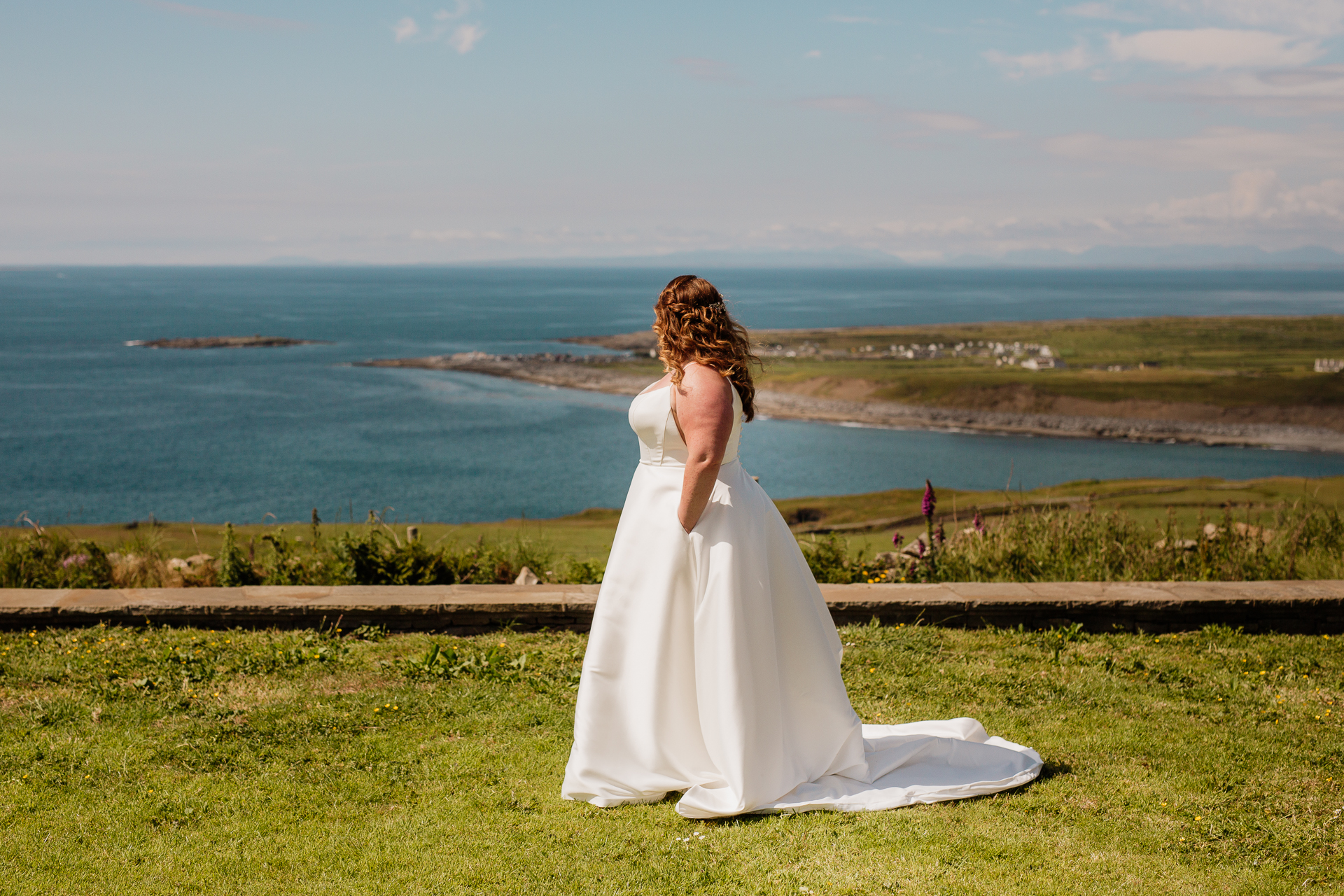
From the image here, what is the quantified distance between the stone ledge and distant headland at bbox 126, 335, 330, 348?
108 m

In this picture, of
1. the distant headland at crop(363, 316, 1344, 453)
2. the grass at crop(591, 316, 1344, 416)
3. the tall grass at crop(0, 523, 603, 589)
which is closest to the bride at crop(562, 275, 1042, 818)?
the tall grass at crop(0, 523, 603, 589)

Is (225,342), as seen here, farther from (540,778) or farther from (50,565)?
(540,778)

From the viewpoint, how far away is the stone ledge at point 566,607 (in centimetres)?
712

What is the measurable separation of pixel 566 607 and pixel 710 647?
3094 mm

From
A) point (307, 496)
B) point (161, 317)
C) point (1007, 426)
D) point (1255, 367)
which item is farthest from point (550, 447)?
point (161, 317)

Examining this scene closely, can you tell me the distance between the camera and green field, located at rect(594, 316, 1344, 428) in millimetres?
62375

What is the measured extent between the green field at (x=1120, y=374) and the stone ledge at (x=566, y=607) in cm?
3895

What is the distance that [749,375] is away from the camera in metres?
4.52

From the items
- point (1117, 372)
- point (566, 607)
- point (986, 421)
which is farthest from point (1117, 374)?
point (566, 607)

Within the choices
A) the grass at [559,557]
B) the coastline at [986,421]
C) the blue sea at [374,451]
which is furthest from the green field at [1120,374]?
the grass at [559,557]

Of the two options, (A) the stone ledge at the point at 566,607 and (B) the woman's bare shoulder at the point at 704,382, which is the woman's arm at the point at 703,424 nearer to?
(B) the woman's bare shoulder at the point at 704,382

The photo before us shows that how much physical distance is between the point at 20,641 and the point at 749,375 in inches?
219

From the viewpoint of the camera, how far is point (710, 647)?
435 cm

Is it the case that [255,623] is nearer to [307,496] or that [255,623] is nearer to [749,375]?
[749,375]
